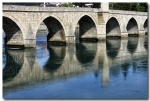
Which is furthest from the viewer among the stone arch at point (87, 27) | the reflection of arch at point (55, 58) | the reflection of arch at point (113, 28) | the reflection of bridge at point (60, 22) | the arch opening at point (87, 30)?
the reflection of arch at point (113, 28)

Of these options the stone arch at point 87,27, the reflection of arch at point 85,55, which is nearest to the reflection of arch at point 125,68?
the reflection of arch at point 85,55

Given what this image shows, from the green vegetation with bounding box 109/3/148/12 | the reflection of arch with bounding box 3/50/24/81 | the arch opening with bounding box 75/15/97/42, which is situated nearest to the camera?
the reflection of arch with bounding box 3/50/24/81

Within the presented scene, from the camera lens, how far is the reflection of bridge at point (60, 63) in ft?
48.6

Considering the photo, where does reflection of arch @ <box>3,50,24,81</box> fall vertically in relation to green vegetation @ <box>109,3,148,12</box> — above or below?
below

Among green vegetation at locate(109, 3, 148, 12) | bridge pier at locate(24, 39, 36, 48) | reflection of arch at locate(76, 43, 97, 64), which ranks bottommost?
reflection of arch at locate(76, 43, 97, 64)

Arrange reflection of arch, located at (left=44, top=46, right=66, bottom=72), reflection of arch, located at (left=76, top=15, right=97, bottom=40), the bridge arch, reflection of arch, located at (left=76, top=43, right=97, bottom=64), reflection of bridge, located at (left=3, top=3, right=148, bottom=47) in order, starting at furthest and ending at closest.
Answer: reflection of arch, located at (left=76, top=15, right=97, bottom=40) → reflection of bridge, located at (left=3, top=3, right=148, bottom=47) → the bridge arch → reflection of arch, located at (left=76, top=43, right=97, bottom=64) → reflection of arch, located at (left=44, top=46, right=66, bottom=72)

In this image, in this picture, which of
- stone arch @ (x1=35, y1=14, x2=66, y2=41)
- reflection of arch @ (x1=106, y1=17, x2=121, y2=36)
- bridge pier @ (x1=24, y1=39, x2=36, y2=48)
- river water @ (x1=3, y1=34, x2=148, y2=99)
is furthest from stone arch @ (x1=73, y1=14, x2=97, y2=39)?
bridge pier @ (x1=24, y1=39, x2=36, y2=48)

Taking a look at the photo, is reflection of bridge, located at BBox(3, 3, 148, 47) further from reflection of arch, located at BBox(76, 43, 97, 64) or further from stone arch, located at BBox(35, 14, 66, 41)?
reflection of arch, located at BBox(76, 43, 97, 64)

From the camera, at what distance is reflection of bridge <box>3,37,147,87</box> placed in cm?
1482

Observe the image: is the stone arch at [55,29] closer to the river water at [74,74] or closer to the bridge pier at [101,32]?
the river water at [74,74]

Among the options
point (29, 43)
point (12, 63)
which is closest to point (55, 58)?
point (12, 63)

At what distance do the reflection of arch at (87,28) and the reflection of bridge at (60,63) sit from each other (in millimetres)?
5689

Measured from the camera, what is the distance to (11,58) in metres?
19.8

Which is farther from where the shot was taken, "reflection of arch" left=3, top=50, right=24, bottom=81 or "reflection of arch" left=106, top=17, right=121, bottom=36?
"reflection of arch" left=106, top=17, right=121, bottom=36
